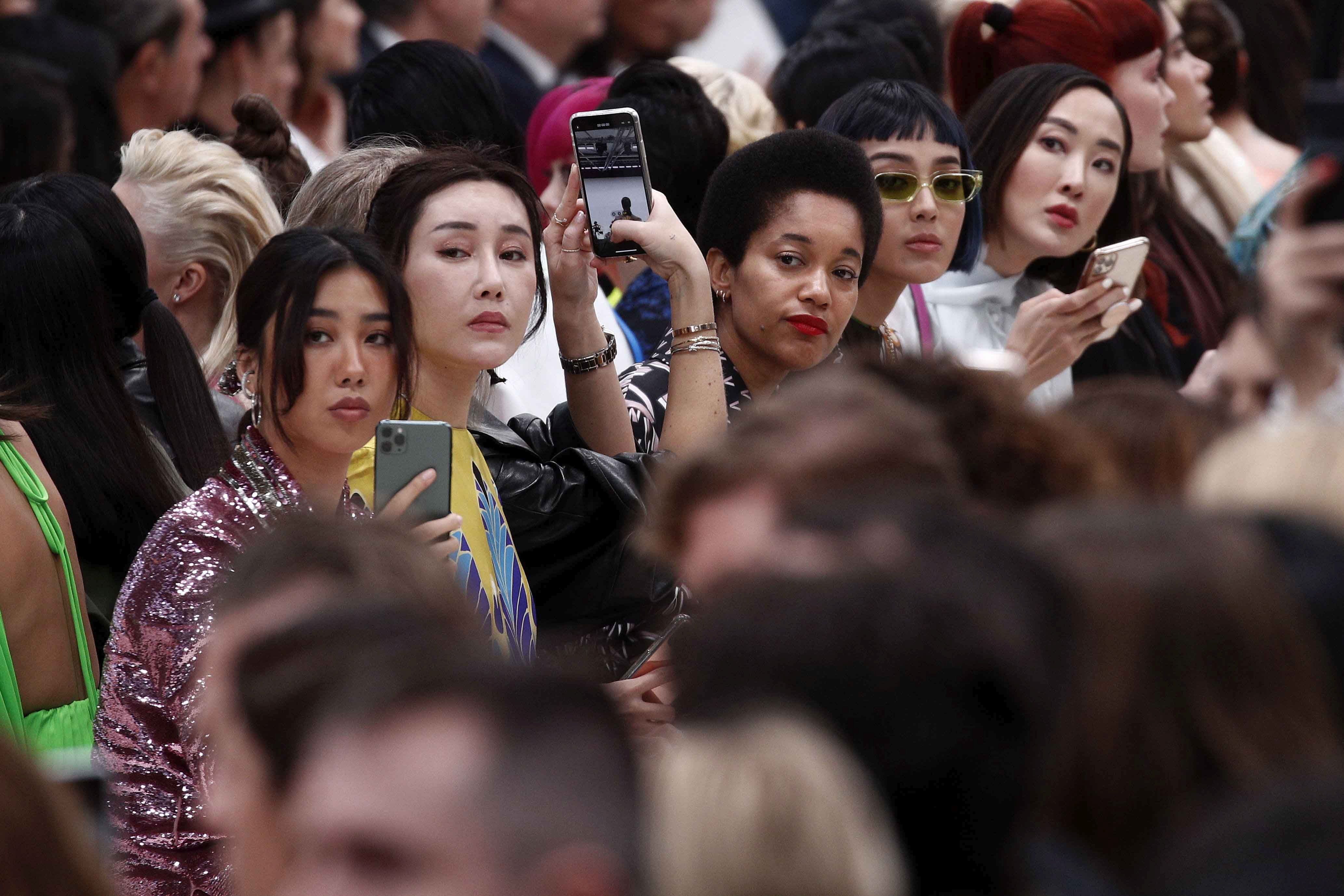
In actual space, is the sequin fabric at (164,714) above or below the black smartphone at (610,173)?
below

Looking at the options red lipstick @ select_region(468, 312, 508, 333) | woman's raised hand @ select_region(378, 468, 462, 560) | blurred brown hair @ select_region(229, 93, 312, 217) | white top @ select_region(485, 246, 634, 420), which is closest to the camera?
woman's raised hand @ select_region(378, 468, 462, 560)

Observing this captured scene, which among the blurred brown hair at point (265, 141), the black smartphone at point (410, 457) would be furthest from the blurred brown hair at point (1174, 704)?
the blurred brown hair at point (265, 141)

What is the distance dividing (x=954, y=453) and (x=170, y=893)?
5.02ft

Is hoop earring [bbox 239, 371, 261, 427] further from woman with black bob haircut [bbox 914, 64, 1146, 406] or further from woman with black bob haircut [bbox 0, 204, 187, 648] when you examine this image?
woman with black bob haircut [bbox 914, 64, 1146, 406]

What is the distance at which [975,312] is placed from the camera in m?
4.46

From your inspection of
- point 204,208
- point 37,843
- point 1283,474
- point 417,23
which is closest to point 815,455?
point 1283,474

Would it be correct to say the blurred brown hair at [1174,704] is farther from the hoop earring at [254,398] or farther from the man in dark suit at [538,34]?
the man in dark suit at [538,34]

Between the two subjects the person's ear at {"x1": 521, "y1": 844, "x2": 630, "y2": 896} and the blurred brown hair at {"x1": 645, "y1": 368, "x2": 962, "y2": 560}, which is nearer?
the person's ear at {"x1": 521, "y1": 844, "x2": 630, "y2": 896}

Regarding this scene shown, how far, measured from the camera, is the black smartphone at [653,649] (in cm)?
303

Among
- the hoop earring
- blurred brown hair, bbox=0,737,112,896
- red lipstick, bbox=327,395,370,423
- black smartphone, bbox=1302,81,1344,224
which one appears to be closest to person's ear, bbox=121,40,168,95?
the hoop earring

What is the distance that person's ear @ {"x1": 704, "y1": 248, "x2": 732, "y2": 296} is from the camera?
11.8 ft

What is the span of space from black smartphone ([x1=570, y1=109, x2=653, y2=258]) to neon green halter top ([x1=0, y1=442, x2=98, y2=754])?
1136 mm

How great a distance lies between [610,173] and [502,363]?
480mm

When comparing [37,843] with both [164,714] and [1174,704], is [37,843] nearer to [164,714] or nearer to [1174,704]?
[1174,704]
